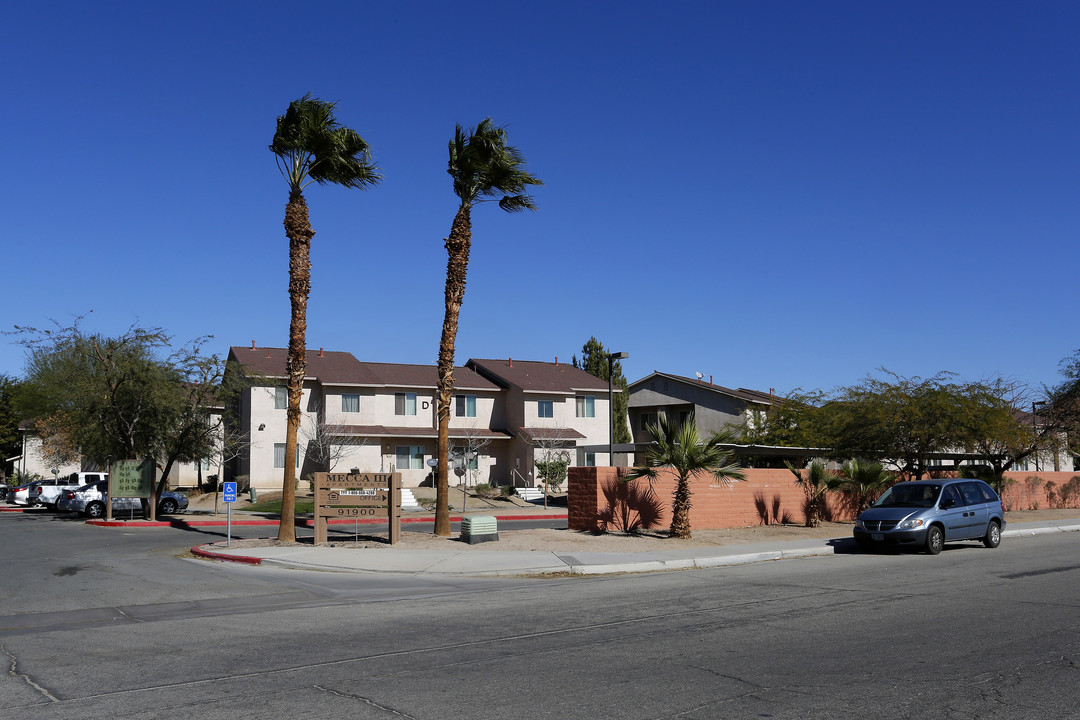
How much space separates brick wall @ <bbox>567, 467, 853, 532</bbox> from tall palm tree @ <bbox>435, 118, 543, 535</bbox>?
364cm

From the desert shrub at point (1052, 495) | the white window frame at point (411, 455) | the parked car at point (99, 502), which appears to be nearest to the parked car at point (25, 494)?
the parked car at point (99, 502)

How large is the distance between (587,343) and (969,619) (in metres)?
60.3

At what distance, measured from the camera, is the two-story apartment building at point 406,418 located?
44.8 m

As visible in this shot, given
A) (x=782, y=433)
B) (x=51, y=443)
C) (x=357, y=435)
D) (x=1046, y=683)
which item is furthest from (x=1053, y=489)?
(x=51, y=443)

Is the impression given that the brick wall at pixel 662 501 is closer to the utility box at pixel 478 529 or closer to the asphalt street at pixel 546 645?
the utility box at pixel 478 529

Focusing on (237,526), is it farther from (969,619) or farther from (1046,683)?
(1046,683)

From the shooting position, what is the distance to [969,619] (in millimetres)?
10438

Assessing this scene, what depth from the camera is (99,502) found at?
109 feet

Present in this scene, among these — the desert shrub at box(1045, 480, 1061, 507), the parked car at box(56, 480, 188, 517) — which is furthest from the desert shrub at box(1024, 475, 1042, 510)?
the parked car at box(56, 480, 188, 517)

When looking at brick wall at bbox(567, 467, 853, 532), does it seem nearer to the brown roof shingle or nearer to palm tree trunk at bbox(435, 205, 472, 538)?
palm tree trunk at bbox(435, 205, 472, 538)

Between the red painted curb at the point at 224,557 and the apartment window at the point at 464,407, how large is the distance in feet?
94.1

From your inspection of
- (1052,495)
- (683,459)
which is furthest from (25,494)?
(1052,495)

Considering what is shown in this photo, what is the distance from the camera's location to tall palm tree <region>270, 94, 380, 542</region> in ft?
68.8

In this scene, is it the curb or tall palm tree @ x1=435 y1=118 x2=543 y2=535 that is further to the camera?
the curb
